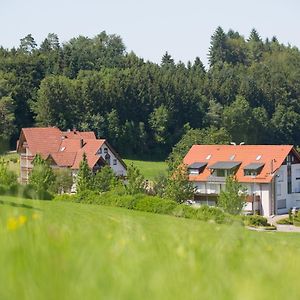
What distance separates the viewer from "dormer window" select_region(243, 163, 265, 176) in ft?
198

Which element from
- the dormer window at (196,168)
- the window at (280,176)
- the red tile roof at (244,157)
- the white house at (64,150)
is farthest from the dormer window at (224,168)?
the white house at (64,150)

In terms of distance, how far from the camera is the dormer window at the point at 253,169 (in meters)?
60.4

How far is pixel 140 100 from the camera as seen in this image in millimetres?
104125

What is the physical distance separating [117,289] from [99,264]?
537 millimetres

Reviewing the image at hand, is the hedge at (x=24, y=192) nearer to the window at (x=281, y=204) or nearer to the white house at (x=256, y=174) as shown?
the white house at (x=256, y=174)

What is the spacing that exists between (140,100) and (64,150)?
37.0 metres

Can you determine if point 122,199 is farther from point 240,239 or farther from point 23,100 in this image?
point 23,100

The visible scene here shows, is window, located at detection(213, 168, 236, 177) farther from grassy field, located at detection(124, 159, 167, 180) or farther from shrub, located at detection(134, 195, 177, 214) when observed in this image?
shrub, located at detection(134, 195, 177, 214)

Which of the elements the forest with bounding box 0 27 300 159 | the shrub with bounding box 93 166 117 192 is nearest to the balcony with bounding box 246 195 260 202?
the shrub with bounding box 93 166 117 192

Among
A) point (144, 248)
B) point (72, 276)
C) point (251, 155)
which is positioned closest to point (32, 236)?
point (144, 248)

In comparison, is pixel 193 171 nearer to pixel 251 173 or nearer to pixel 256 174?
pixel 251 173

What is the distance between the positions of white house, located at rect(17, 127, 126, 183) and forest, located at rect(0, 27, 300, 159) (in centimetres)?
564

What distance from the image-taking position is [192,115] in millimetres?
106125

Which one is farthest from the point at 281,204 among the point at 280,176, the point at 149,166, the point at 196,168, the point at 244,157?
the point at 149,166
